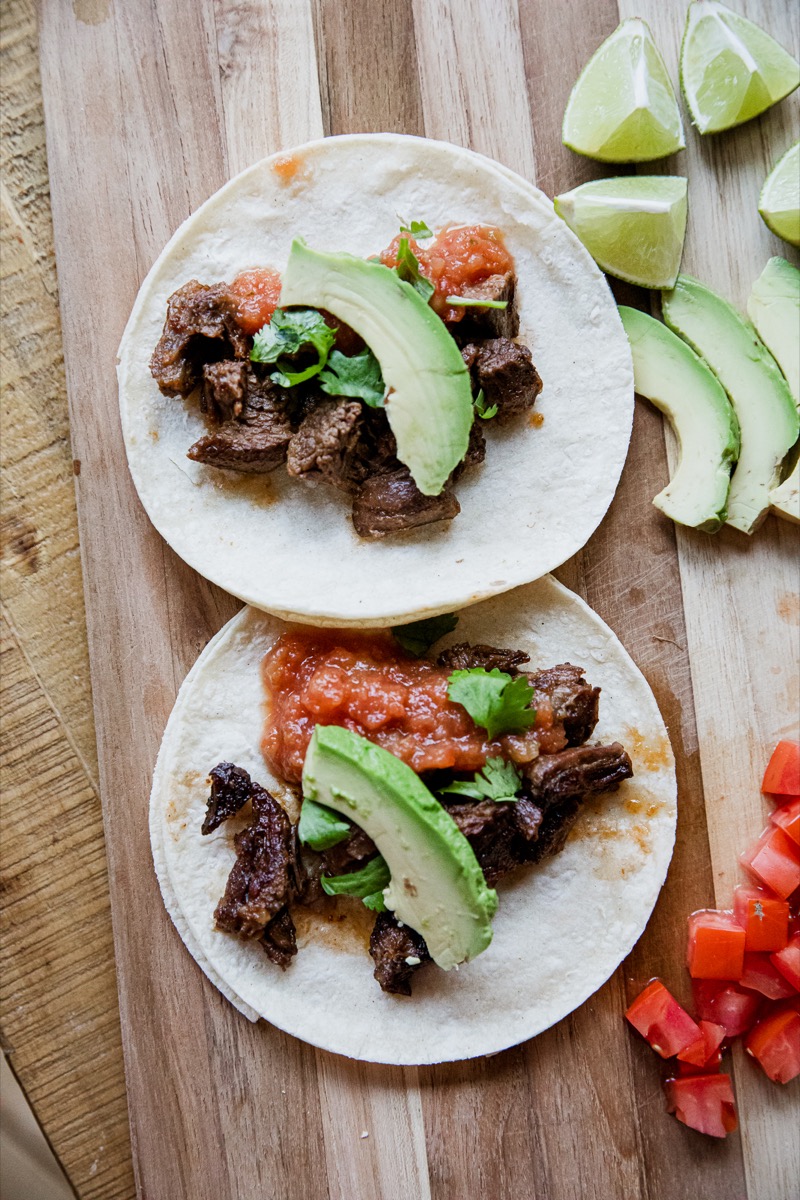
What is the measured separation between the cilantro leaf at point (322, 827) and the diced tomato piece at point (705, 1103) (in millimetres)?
1584

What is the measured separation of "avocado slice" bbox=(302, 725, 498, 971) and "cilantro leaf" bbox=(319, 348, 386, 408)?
1.04 m

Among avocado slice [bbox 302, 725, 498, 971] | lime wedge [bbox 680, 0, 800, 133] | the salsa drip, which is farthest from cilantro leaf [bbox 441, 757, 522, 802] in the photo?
lime wedge [bbox 680, 0, 800, 133]

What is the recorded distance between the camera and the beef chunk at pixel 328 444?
9.07 ft

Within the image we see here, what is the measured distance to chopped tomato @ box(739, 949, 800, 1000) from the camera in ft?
10.3

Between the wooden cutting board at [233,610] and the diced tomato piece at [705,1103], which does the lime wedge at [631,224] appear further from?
the diced tomato piece at [705,1103]

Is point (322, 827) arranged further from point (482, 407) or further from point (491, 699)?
point (482, 407)

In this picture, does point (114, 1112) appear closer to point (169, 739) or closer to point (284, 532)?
point (169, 739)

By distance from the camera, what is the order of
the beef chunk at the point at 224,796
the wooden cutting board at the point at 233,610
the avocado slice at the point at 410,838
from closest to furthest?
the avocado slice at the point at 410,838
the beef chunk at the point at 224,796
the wooden cutting board at the point at 233,610

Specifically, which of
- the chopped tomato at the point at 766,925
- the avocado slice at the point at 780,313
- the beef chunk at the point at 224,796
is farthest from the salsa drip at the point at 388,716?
the avocado slice at the point at 780,313

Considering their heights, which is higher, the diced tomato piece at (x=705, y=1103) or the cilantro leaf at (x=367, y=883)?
the cilantro leaf at (x=367, y=883)

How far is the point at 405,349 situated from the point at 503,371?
37cm

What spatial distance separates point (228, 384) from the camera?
112 inches

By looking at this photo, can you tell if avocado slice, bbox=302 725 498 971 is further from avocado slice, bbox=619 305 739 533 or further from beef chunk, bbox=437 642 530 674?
avocado slice, bbox=619 305 739 533

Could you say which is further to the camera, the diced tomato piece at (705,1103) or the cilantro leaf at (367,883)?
the diced tomato piece at (705,1103)
